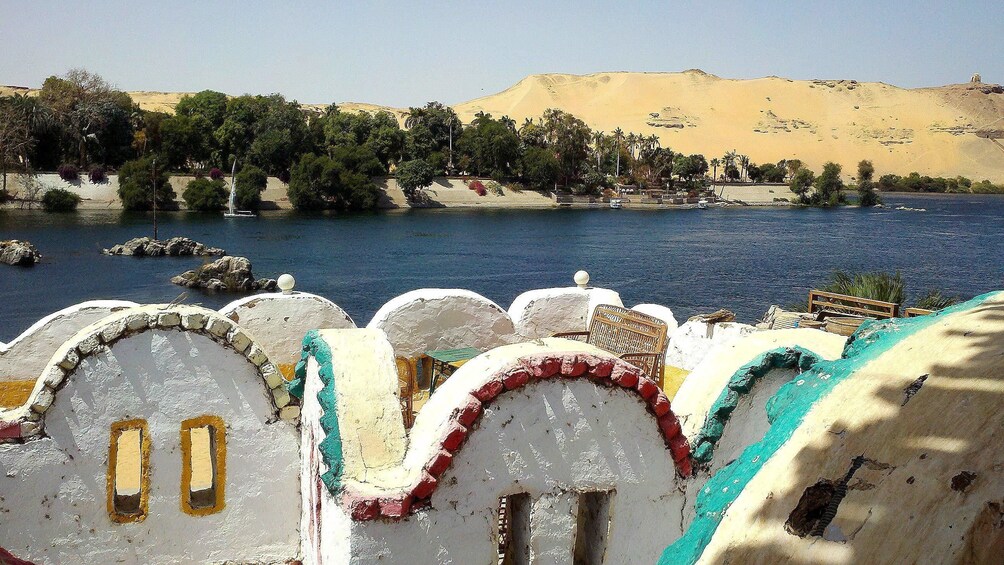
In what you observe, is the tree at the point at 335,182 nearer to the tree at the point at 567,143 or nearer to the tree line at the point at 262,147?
the tree line at the point at 262,147

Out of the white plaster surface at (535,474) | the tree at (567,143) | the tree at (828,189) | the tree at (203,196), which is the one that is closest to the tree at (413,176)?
the tree at (567,143)

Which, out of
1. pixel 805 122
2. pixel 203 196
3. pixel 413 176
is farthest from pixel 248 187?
pixel 805 122

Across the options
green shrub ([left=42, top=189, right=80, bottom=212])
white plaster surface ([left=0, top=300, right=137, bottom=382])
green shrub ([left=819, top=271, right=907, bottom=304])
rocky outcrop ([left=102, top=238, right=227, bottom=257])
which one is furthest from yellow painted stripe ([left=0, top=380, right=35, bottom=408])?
green shrub ([left=42, top=189, right=80, bottom=212])

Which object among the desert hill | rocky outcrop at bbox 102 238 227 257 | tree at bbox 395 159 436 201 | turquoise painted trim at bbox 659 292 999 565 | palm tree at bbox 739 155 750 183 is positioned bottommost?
rocky outcrop at bbox 102 238 227 257

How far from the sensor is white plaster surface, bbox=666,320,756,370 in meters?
11.9

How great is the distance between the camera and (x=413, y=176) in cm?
9056

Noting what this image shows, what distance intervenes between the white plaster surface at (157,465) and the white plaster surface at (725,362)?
323cm

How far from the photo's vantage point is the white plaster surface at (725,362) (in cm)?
671

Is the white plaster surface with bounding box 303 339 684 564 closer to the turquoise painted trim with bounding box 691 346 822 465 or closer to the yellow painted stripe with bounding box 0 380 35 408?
the turquoise painted trim with bounding box 691 346 822 465

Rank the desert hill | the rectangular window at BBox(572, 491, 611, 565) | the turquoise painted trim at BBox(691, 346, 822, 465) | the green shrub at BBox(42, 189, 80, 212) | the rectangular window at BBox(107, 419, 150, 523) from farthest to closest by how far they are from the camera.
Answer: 1. the desert hill
2. the green shrub at BBox(42, 189, 80, 212)
3. the rectangular window at BBox(107, 419, 150, 523)
4. the turquoise painted trim at BBox(691, 346, 822, 465)
5. the rectangular window at BBox(572, 491, 611, 565)

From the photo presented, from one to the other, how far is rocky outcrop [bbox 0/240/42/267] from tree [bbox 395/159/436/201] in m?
43.9

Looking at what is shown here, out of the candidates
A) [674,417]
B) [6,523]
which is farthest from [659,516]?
[6,523]

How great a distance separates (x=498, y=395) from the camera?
5.65m

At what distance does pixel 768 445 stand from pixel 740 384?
387cm
